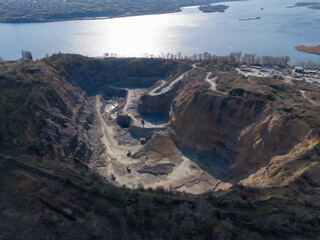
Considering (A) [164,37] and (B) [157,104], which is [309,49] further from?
(B) [157,104]

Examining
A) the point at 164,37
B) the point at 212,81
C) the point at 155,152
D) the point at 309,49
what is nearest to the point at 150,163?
the point at 155,152

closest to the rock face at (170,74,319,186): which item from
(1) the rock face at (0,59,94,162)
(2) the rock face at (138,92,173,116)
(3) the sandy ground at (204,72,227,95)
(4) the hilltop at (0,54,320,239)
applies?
(4) the hilltop at (0,54,320,239)

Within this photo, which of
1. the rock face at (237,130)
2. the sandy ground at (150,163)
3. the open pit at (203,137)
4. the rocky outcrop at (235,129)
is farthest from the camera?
the sandy ground at (150,163)

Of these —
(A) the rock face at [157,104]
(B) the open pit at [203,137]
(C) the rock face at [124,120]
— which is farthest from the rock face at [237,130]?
(C) the rock face at [124,120]

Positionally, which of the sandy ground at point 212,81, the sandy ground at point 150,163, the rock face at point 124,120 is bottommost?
the sandy ground at point 150,163

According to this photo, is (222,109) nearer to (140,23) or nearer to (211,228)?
(211,228)

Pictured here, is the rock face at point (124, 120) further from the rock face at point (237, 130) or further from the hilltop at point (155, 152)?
the rock face at point (237, 130)

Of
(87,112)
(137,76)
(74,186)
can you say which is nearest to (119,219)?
(74,186)
